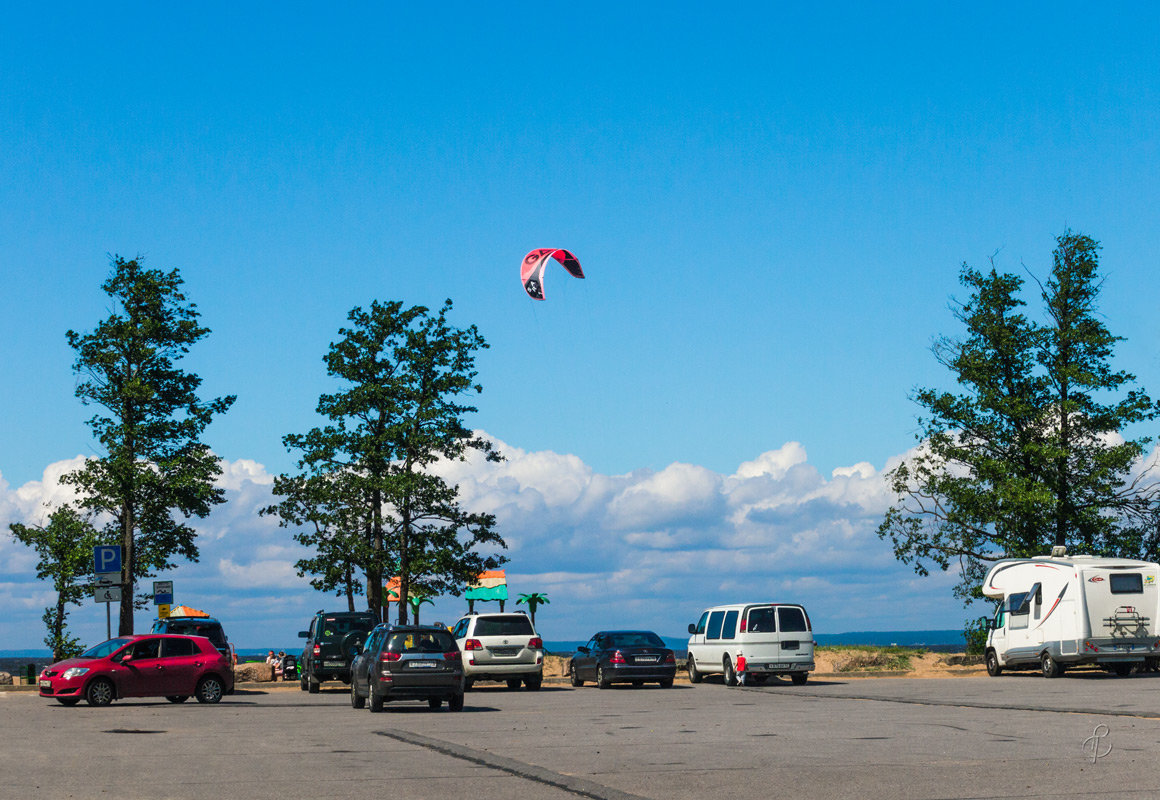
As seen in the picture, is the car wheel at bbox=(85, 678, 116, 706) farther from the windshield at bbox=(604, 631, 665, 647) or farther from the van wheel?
the van wheel

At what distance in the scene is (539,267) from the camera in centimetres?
3822

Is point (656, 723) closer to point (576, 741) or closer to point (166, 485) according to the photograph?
point (576, 741)

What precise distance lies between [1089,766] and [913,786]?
2353mm

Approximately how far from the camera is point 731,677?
103ft

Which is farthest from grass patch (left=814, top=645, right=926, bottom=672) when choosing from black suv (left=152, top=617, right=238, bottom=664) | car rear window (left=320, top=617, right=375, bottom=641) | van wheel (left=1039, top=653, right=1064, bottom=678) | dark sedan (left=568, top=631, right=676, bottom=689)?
black suv (left=152, top=617, right=238, bottom=664)

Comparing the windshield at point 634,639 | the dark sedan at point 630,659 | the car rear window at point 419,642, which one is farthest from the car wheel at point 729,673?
the car rear window at point 419,642

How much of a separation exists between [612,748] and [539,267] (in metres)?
24.5

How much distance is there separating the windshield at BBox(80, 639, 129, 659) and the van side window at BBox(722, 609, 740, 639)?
1437 cm

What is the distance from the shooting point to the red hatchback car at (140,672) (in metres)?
25.7

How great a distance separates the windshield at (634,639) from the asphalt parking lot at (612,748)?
6.45 m

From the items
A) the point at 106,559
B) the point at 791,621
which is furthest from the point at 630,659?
the point at 106,559

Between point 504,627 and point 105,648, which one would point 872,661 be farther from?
point 105,648

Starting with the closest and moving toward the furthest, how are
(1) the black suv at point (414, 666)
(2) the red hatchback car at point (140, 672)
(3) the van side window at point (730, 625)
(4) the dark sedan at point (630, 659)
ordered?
(1) the black suv at point (414, 666) → (2) the red hatchback car at point (140, 672) → (3) the van side window at point (730, 625) → (4) the dark sedan at point (630, 659)

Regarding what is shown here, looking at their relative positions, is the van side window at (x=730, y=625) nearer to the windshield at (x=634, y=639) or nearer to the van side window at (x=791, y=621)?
the van side window at (x=791, y=621)
